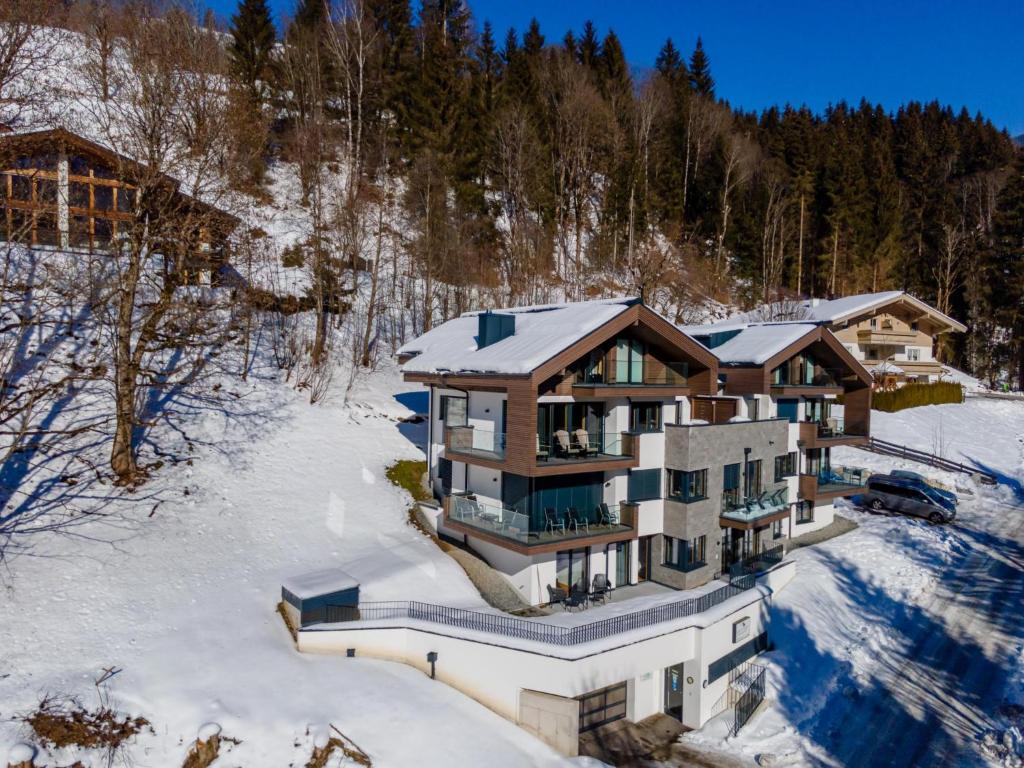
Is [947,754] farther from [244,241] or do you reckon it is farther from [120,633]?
[244,241]

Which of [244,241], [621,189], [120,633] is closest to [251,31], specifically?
[244,241]

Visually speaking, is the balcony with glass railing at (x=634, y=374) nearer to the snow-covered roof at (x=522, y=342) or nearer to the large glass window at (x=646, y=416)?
the large glass window at (x=646, y=416)

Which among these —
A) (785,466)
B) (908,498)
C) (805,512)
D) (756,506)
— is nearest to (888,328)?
(908,498)

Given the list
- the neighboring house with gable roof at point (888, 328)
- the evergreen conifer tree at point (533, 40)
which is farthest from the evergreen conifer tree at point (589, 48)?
the neighboring house with gable roof at point (888, 328)

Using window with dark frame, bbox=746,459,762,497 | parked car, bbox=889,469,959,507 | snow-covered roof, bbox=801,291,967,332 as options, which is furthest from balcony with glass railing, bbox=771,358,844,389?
snow-covered roof, bbox=801,291,967,332

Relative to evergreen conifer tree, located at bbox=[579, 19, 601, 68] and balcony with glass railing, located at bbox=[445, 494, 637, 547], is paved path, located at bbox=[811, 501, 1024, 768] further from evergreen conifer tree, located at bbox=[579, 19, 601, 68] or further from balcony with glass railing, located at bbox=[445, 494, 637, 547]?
evergreen conifer tree, located at bbox=[579, 19, 601, 68]

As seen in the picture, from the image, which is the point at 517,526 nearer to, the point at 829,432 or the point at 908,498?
the point at 829,432
